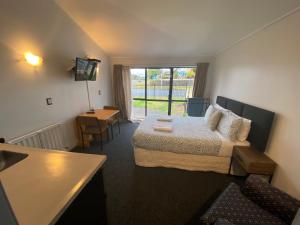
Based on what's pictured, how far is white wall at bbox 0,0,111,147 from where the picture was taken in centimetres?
179

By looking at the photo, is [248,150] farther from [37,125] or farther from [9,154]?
[37,125]

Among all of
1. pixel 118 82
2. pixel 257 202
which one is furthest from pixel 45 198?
pixel 118 82

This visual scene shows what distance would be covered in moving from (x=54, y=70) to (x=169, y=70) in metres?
3.06

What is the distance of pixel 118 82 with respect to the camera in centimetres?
461

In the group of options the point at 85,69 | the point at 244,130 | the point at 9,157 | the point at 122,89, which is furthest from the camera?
the point at 122,89

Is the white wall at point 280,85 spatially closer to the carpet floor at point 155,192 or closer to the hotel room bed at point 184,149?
the hotel room bed at point 184,149

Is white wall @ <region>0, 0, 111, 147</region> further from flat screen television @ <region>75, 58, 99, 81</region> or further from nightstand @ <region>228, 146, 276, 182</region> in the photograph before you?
nightstand @ <region>228, 146, 276, 182</region>

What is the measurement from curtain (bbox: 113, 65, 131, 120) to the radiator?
91.4 inches

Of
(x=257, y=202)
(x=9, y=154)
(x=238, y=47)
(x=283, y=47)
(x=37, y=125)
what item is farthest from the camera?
(x=238, y=47)

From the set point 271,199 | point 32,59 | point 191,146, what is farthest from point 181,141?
point 32,59

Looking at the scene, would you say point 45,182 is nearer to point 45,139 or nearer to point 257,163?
point 45,139

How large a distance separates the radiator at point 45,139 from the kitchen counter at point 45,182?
1031 mm

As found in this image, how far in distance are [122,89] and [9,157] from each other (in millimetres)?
3659

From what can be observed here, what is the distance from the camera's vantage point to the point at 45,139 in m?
2.30
